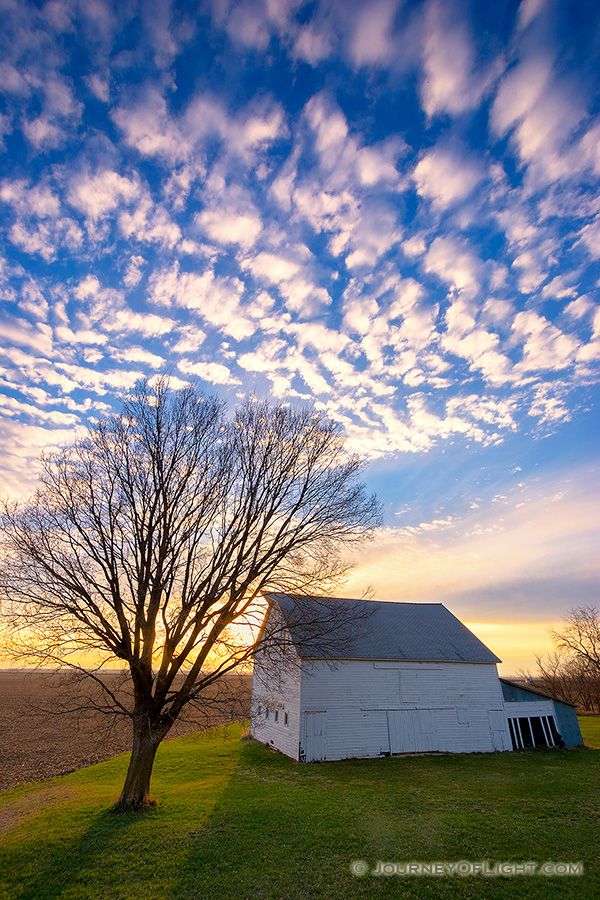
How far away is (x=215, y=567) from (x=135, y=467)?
4443mm

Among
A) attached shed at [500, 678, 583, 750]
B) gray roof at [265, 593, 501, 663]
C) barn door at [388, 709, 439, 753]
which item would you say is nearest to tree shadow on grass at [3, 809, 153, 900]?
gray roof at [265, 593, 501, 663]

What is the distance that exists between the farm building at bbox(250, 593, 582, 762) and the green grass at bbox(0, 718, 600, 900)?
311 centimetres

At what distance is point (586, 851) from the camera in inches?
430

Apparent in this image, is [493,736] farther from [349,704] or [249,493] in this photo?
[249,493]

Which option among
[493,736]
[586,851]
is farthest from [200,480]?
[493,736]

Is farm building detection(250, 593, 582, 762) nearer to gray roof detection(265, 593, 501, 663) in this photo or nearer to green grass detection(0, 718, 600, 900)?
gray roof detection(265, 593, 501, 663)

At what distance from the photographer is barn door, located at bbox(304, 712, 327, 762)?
849 inches

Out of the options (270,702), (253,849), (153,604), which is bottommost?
(253,849)

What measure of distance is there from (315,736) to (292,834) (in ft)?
35.8

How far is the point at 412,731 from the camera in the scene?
24.3m

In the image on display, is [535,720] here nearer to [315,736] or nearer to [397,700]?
[397,700]

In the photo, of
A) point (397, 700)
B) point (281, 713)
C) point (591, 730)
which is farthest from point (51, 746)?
point (591, 730)

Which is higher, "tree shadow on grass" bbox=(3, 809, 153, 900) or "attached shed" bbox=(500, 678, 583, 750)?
"attached shed" bbox=(500, 678, 583, 750)

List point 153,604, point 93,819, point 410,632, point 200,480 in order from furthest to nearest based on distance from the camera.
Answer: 1. point 410,632
2. point 200,480
3. point 153,604
4. point 93,819
